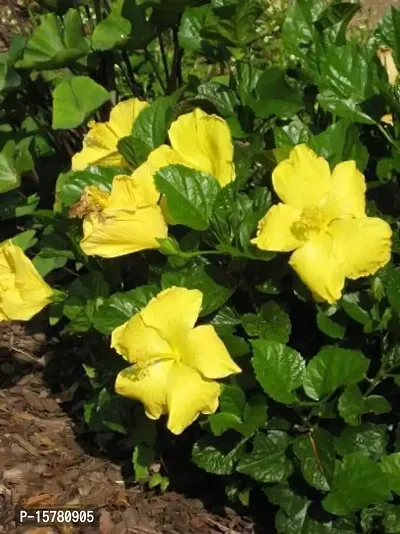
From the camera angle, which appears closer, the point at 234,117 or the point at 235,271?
the point at 235,271

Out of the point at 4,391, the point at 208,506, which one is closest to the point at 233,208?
the point at 208,506

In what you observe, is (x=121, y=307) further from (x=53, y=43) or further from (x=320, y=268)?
(x=53, y=43)

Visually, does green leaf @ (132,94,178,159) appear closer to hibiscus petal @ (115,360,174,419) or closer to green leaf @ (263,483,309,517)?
hibiscus petal @ (115,360,174,419)

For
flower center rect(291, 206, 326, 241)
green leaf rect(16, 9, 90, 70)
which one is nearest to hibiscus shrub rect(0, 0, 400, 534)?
flower center rect(291, 206, 326, 241)

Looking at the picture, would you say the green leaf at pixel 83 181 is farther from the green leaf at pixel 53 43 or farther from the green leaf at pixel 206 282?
the green leaf at pixel 53 43

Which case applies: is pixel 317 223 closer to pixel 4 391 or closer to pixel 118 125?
pixel 118 125

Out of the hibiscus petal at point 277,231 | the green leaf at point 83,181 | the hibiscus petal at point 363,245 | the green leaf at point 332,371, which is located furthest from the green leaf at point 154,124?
the green leaf at point 332,371
